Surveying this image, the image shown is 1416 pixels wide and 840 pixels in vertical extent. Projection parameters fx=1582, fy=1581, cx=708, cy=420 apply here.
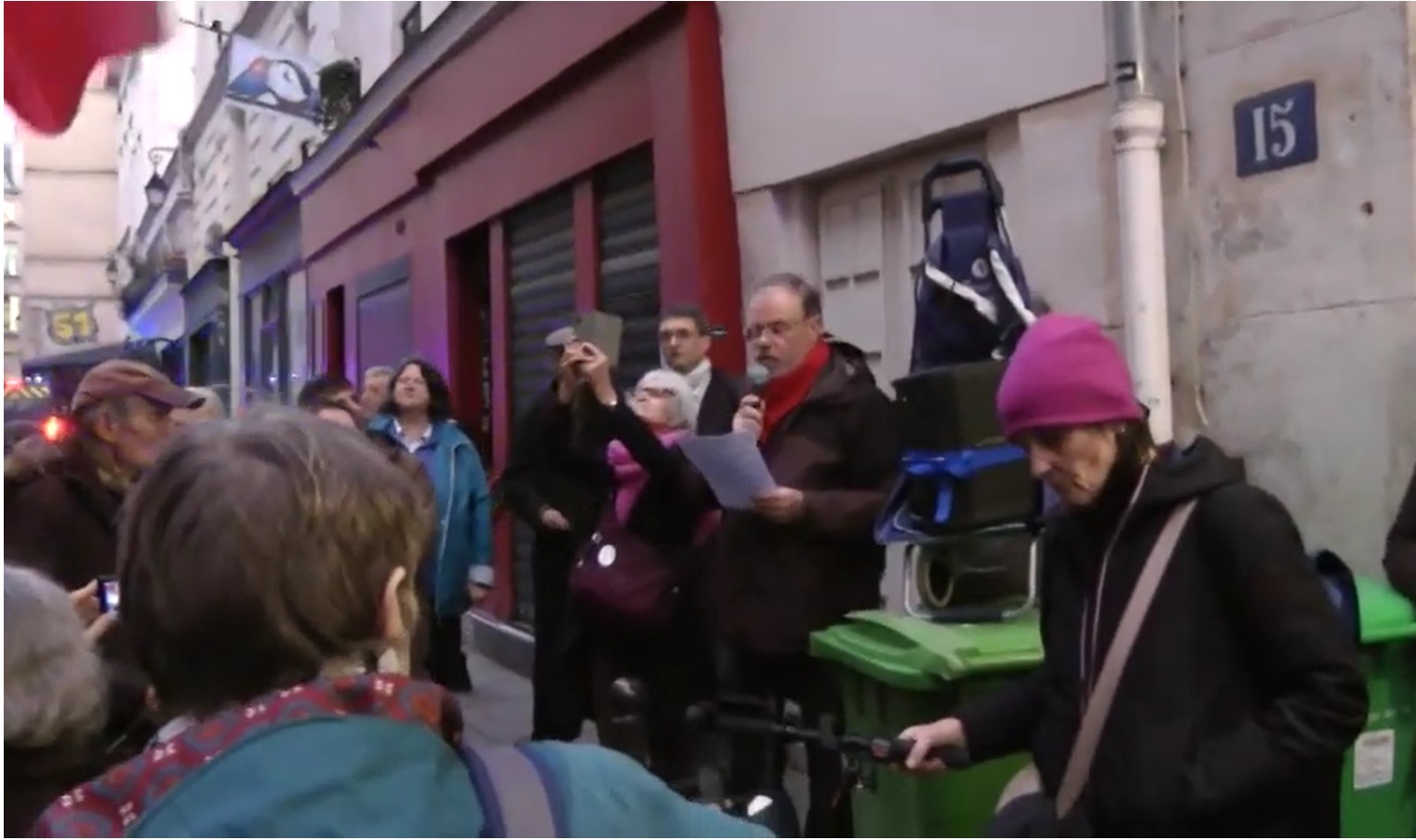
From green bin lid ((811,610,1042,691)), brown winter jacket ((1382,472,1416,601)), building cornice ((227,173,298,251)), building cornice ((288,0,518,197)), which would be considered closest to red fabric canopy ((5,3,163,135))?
green bin lid ((811,610,1042,691))

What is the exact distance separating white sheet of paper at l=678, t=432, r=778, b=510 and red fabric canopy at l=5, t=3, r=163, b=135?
1605 mm

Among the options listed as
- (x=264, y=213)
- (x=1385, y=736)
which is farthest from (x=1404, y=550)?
(x=264, y=213)

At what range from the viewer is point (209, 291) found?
27.1 m

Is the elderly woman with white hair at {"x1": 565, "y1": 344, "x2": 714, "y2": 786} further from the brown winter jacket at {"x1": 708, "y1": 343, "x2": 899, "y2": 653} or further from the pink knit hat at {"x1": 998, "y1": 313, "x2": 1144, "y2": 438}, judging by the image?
the pink knit hat at {"x1": 998, "y1": 313, "x2": 1144, "y2": 438}

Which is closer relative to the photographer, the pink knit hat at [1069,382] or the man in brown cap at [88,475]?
the pink knit hat at [1069,382]

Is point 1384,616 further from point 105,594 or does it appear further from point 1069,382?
point 105,594

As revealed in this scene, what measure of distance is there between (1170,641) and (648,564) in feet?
8.57

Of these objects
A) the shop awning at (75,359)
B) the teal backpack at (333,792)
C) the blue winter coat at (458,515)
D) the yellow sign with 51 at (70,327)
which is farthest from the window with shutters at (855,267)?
the yellow sign with 51 at (70,327)

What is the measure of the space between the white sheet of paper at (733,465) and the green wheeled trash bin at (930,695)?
22.0 inches

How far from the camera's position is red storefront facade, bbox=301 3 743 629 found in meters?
7.73

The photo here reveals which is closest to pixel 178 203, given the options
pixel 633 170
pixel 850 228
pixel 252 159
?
pixel 252 159

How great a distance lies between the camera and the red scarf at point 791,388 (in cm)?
429

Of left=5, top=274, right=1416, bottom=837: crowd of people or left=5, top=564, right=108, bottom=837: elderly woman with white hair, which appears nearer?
left=5, top=274, right=1416, bottom=837: crowd of people

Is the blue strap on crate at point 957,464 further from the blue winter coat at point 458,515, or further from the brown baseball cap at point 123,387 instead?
the blue winter coat at point 458,515
